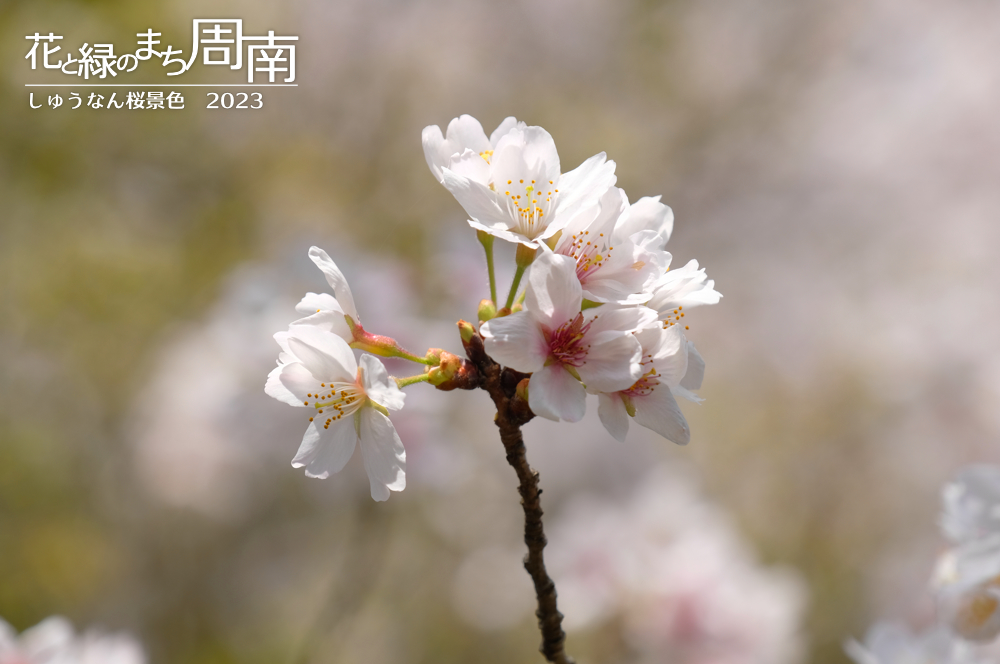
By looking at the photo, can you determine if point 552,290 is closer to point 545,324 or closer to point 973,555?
point 545,324

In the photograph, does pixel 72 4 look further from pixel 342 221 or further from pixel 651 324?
pixel 651 324

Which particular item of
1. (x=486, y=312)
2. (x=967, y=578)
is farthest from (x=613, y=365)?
(x=967, y=578)

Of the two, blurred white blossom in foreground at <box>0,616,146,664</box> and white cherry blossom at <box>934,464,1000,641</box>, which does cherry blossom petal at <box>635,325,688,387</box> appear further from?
blurred white blossom in foreground at <box>0,616,146,664</box>

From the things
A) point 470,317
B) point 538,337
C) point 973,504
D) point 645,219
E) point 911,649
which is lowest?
point 911,649

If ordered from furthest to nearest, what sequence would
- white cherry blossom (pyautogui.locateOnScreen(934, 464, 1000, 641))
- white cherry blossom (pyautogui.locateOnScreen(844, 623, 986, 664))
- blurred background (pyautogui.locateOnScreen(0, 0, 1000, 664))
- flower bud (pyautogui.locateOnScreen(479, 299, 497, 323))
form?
1. blurred background (pyautogui.locateOnScreen(0, 0, 1000, 664))
2. white cherry blossom (pyautogui.locateOnScreen(844, 623, 986, 664))
3. white cherry blossom (pyautogui.locateOnScreen(934, 464, 1000, 641))
4. flower bud (pyautogui.locateOnScreen(479, 299, 497, 323))

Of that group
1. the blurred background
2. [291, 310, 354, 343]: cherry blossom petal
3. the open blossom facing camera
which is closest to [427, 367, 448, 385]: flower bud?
the open blossom facing camera

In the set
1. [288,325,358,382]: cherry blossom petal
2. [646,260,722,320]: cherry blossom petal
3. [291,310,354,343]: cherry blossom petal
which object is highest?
[291,310,354,343]: cherry blossom petal

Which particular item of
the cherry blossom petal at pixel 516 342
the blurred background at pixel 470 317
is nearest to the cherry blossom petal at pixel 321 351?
the cherry blossom petal at pixel 516 342

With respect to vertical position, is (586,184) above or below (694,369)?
above
